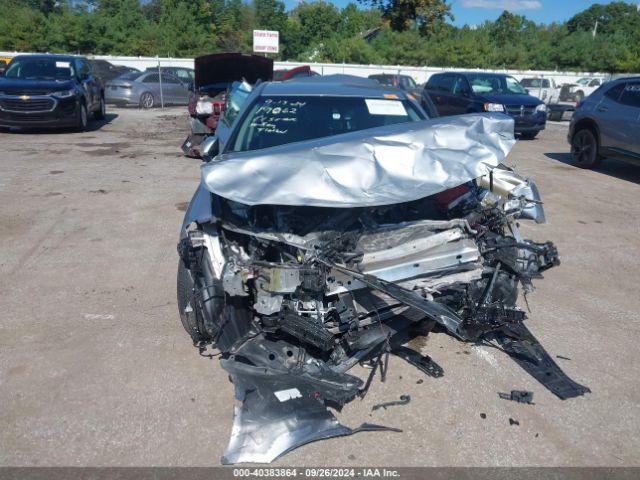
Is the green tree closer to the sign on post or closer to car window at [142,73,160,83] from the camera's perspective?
the sign on post

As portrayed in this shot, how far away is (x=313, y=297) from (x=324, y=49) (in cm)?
4517

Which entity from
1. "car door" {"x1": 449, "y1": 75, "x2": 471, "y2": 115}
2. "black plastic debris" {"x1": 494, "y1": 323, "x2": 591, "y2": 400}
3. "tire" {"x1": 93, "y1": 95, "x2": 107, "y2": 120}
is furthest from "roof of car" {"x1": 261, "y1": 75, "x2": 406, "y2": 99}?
"tire" {"x1": 93, "y1": 95, "x2": 107, "y2": 120}

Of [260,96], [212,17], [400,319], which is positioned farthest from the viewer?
[212,17]

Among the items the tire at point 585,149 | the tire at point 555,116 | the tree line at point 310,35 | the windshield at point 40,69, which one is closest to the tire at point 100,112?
the windshield at point 40,69

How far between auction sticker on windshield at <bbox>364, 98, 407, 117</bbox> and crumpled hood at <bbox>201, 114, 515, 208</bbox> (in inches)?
43.6

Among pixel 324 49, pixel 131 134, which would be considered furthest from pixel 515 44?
pixel 131 134

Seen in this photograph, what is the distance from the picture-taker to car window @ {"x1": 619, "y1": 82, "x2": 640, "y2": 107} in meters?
9.50

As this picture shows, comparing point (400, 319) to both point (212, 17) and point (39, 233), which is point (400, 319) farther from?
point (212, 17)

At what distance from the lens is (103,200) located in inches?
294

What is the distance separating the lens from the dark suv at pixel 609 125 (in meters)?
9.43

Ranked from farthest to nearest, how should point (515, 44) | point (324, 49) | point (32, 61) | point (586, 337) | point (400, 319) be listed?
point (515, 44) → point (324, 49) → point (32, 61) → point (586, 337) → point (400, 319)

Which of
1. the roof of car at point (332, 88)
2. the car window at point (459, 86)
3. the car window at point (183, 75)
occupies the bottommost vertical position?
the car window at point (183, 75)

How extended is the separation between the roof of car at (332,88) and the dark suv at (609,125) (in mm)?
6196

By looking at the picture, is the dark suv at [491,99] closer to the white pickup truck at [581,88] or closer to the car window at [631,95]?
the car window at [631,95]
